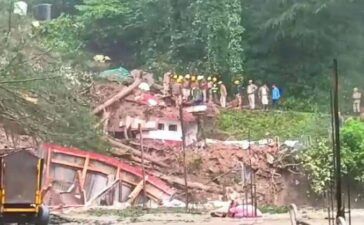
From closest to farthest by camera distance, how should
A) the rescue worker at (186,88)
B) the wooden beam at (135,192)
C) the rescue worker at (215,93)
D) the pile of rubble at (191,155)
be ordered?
1. the wooden beam at (135,192)
2. the pile of rubble at (191,155)
3. the rescue worker at (186,88)
4. the rescue worker at (215,93)

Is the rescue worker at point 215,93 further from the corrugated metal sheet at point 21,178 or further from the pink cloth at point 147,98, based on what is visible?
the corrugated metal sheet at point 21,178

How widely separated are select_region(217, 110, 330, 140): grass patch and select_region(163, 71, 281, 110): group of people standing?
1.14 m

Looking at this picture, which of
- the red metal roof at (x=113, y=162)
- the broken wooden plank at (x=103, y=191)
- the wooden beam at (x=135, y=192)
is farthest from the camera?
the wooden beam at (x=135, y=192)

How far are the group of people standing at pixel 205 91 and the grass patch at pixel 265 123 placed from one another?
1.14 metres

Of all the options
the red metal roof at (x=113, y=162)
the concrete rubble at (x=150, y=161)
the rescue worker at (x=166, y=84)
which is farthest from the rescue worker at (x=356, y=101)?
the red metal roof at (x=113, y=162)

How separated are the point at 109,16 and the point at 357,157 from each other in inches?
723

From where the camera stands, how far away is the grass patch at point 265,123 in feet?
93.3

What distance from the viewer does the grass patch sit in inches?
1120

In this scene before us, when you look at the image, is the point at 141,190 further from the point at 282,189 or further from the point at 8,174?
the point at 8,174

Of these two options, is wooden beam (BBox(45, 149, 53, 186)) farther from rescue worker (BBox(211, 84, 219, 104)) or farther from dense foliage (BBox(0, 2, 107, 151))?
Answer: rescue worker (BBox(211, 84, 219, 104))

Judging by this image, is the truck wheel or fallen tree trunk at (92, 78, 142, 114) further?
fallen tree trunk at (92, 78, 142, 114)

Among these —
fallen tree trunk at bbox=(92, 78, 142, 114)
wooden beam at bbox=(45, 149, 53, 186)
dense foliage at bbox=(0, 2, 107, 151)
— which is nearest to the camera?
dense foliage at bbox=(0, 2, 107, 151)

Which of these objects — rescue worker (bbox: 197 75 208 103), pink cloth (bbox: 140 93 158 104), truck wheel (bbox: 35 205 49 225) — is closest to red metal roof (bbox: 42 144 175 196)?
pink cloth (bbox: 140 93 158 104)

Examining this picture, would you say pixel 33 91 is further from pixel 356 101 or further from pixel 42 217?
Result: pixel 356 101
